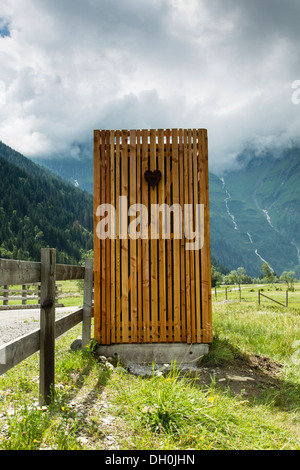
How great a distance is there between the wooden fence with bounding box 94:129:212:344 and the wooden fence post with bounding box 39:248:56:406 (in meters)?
2.25

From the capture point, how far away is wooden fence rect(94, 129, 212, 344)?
591 cm

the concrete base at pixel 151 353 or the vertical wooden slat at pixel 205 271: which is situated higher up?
the vertical wooden slat at pixel 205 271

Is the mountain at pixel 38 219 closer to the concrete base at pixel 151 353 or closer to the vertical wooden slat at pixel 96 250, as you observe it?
the vertical wooden slat at pixel 96 250

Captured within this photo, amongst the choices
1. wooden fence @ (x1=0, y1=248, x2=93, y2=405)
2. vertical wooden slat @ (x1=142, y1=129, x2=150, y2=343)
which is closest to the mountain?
vertical wooden slat @ (x1=142, y1=129, x2=150, y2=343)

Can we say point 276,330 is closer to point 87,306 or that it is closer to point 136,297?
point 136,297

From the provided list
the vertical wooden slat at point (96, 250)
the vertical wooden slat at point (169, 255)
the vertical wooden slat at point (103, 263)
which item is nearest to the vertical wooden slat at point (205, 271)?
the vertical wooden slat at point (169, 255)

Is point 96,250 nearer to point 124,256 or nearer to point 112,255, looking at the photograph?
point 112,255

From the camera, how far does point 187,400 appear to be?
322cm

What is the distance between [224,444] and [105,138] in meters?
5.04

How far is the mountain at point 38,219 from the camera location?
92875 millimetres

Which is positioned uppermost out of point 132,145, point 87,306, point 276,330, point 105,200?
point 132,145

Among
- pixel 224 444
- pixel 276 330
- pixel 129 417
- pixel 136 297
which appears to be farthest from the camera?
pixel 276 330

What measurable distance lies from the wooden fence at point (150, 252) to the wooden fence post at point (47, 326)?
7.37ft
